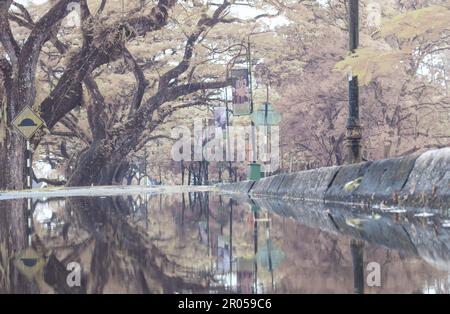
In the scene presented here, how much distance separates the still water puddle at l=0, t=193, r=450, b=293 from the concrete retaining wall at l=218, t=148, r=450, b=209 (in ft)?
1.36

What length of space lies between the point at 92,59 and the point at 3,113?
13.0ft

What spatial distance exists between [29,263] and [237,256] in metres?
1.20

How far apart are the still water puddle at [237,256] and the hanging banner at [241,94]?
24.1 meters

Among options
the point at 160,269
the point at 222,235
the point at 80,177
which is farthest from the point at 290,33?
the point at 160,269

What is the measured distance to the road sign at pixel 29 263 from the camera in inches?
147

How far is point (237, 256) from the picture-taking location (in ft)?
14.5

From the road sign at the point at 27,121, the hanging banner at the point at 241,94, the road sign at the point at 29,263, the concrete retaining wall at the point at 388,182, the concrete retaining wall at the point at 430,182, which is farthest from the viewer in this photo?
the hanging banner at the point at 241,94

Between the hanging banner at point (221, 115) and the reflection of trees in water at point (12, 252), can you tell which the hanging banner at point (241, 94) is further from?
the reflection of trees in water at point (12, 252)

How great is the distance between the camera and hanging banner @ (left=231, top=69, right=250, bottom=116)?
104 ft

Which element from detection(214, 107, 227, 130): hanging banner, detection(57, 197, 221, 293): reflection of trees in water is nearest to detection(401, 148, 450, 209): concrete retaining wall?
detection(57, 197, 221, 293): reflection of trees in water

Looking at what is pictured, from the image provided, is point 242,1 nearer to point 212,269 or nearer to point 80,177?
point 80,177

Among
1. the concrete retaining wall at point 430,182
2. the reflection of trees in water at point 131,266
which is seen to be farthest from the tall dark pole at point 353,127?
the reflection of trees in water at point 131,266
